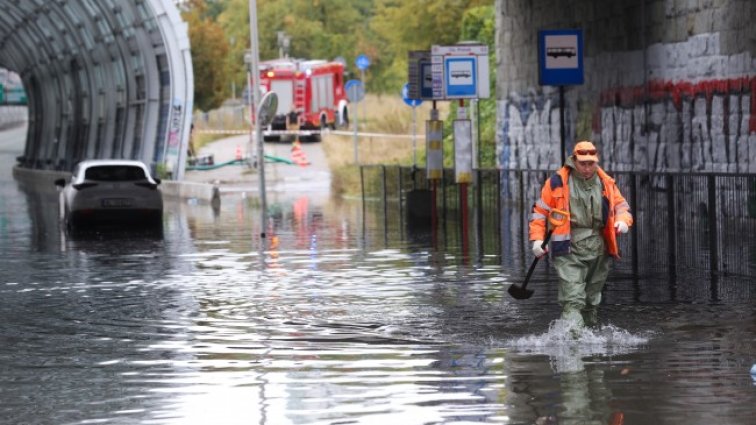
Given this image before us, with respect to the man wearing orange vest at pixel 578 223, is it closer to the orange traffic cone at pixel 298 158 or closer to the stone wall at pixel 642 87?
the stone wall at pixel 642 87

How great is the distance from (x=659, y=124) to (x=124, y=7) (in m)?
26.6

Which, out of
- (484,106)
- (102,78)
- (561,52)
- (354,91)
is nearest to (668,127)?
(561,52)

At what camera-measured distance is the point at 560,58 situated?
22219mm

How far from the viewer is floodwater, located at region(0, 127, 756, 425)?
33.8 feet

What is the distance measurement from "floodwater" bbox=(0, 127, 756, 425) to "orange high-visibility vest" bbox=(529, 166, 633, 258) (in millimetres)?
657

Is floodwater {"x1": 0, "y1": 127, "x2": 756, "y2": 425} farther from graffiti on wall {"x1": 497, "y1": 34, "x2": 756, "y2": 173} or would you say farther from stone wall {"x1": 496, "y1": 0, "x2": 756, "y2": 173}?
stone wall {"x1": 496, "y1": 0, "x2": 756, "y2": 173}

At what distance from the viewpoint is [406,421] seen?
9.78 m

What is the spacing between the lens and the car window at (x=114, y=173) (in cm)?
3288

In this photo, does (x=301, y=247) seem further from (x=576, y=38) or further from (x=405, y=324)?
(x=405, y=324)

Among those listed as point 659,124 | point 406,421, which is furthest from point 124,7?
point 406,421

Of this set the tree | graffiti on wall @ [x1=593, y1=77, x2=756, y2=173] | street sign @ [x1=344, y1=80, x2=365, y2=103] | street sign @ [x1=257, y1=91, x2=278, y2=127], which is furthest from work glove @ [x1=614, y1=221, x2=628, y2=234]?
the tree

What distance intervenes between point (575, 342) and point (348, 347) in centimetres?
170

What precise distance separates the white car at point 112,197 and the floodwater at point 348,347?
8.41 m

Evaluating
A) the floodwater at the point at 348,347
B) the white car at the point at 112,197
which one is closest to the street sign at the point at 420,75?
the white car at the point at 112,197
